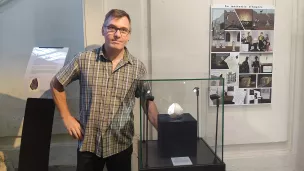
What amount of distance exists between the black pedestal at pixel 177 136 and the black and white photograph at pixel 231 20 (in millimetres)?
768

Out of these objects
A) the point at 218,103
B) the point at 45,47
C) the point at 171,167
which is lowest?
the point at 171,167

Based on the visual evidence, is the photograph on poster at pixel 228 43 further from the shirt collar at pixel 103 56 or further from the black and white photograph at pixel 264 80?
the shirt collar at pixel 103 56

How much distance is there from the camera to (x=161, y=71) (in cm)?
173

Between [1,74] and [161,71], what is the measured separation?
998 mm

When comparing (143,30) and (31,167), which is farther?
(143,30)

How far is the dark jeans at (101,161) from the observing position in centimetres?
140

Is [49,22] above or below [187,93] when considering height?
above

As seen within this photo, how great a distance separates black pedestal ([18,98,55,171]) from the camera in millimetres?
1521

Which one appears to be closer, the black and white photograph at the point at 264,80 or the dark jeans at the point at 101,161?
the dark jeans at the point at 101,161

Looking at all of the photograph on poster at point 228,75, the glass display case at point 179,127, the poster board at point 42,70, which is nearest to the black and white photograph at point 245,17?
the photograph on poster at point 228,75

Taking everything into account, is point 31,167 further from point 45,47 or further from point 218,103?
point 218,103

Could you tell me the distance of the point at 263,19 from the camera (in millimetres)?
1797

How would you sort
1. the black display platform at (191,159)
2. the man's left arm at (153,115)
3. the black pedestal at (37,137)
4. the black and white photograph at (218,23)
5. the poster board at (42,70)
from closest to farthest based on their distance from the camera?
the black display platform at (191,159), the man's left arm at (153,115), the black pedestal at (37,137), the poster board at (42,70), the black and white photograph at (218,23)

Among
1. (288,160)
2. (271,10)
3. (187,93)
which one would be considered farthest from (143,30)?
(288,160)
